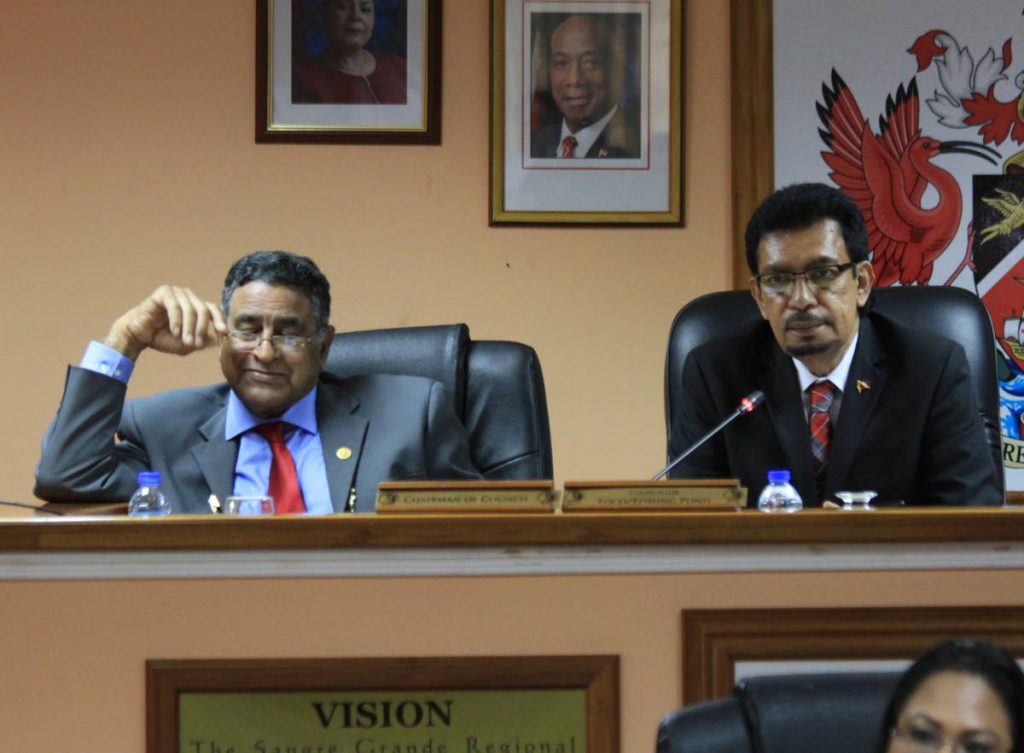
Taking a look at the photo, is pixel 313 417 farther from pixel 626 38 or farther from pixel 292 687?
pixel 626 38

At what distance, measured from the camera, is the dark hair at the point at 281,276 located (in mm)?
2785

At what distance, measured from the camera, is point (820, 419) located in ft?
8.94

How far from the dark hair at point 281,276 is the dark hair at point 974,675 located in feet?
5.46

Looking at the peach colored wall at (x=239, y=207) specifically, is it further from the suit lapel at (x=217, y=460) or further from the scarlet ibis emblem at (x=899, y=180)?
the suit lapel at (x=217, y=460)

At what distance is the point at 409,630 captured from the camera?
1.80 metres

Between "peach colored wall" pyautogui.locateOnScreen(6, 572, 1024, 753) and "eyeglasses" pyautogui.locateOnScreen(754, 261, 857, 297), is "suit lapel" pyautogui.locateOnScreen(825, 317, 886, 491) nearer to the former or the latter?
"eyeglasses" pyautogui.locateOnScreen(754, 261, 857, 297)

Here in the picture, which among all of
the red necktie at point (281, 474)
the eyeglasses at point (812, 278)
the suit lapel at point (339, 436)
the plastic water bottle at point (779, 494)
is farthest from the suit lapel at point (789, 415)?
the red necktie at point (281, 474)

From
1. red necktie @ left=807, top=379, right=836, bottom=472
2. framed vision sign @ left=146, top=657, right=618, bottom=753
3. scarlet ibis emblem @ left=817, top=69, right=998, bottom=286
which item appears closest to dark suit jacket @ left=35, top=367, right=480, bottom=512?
red necktie @ left=807, top=379, right=836, bottom=472

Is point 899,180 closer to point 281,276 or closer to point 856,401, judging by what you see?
point 856,401

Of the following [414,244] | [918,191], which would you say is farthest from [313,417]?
[918,191]

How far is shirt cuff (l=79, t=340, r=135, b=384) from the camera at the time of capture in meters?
2.70

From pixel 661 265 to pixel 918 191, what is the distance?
66 cm

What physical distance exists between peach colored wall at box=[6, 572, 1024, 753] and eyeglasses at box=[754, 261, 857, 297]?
100 centimetres

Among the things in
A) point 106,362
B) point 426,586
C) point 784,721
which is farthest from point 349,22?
point 784,721
